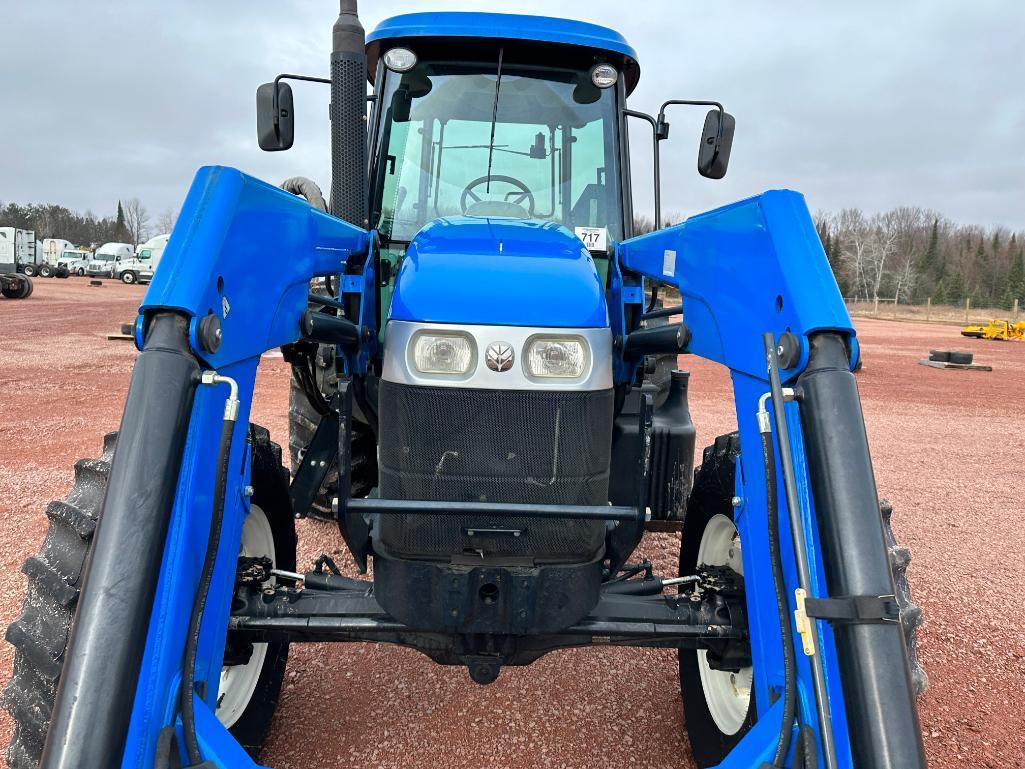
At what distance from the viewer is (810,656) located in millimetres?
1543

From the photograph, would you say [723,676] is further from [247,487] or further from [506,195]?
[506,195]

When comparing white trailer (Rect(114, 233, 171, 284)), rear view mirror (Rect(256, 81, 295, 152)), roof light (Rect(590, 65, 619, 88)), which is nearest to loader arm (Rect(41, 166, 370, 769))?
rear view mirror (Rect(256, 81, 295, 152))

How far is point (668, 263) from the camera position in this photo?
100 inches

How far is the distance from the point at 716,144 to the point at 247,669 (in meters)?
2.67

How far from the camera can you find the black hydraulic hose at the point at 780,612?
5.09 feet

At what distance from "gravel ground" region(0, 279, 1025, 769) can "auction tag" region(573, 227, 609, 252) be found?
1.68 m

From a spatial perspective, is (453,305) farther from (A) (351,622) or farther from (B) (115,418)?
(B) (115,418)

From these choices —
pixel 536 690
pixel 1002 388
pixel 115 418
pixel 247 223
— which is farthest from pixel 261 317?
pixel 1002 388

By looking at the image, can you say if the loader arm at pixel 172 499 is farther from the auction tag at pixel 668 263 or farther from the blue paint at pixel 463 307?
the auction tag at pixel 668 263

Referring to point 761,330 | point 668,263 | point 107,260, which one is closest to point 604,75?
point 668,263

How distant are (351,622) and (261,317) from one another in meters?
0.85

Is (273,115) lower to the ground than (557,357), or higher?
higher

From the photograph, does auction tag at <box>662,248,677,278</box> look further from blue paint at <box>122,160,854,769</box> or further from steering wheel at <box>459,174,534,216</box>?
steering wheel at <box>459,174,534,216</box>

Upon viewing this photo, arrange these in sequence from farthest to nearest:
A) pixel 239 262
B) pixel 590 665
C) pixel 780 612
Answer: pixel 590 665 < pixel 239 262 < pixel 780 612
